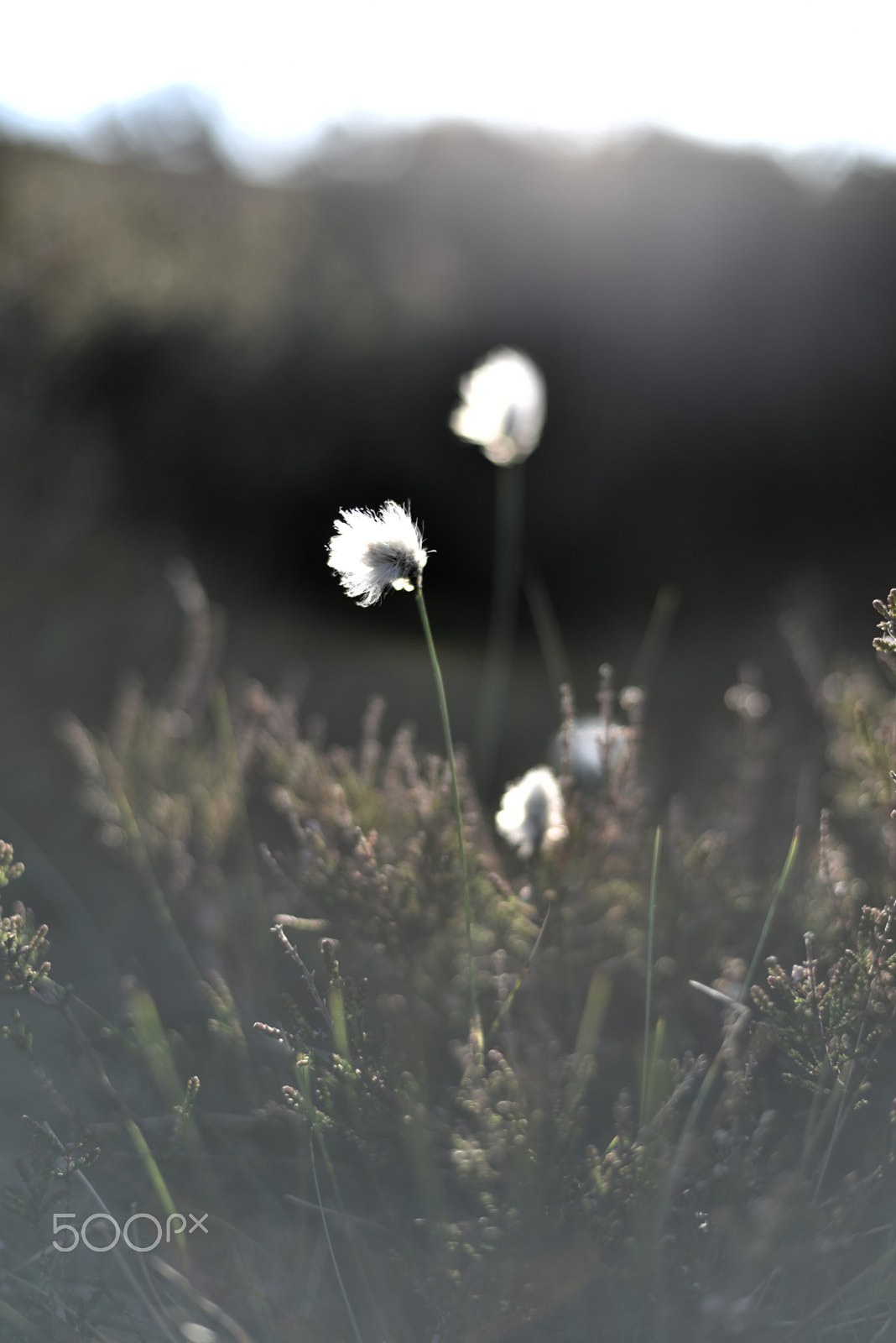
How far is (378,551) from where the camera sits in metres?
1.05

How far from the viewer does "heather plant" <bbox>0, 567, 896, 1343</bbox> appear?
3.55ft

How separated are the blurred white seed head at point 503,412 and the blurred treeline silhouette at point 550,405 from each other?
46.1 inches

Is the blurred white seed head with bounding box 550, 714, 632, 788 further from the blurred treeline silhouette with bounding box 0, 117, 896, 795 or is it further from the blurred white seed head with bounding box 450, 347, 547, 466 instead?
the blurred treeline silhouette with bounding box 0, 117, 896, 795

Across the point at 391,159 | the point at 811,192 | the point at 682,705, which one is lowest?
the point at 682,705

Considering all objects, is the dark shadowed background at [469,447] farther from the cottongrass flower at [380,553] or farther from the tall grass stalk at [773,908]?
the cottongrass flower at [380,553]

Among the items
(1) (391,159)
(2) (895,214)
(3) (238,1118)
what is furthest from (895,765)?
(1) (391,159)

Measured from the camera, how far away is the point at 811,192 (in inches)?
142

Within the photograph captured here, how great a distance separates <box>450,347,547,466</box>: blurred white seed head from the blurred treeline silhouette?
117 cm

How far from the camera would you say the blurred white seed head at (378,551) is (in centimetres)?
104

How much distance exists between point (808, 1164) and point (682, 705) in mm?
1561

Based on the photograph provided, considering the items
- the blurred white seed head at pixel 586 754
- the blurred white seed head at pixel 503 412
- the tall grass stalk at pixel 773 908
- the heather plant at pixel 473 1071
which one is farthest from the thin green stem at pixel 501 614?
the tall grass stalk at pixel 773 908

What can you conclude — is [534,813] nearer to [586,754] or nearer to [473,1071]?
[473,1071]

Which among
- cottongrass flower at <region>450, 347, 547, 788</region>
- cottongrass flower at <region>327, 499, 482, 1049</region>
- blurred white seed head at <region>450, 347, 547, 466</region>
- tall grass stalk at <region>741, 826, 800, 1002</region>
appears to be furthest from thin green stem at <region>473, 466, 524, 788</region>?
cottongrass flower at <region>327, 499, 482, 1049</region>

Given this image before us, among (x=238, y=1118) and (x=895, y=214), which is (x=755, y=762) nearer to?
(x=238, y=1118)
